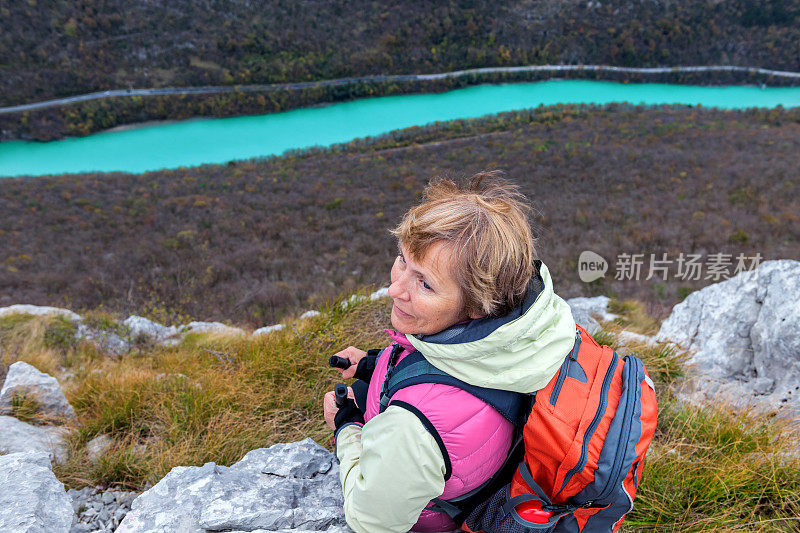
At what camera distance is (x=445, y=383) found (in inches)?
48.9

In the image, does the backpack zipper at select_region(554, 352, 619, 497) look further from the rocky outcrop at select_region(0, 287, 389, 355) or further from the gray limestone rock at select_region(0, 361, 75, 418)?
the gray limestone rock at select_region(0, 361, 75, 418)

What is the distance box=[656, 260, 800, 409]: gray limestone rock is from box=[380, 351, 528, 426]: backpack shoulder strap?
2.36m

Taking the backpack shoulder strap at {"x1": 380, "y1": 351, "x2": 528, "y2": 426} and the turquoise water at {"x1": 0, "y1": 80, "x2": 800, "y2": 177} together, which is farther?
the turquoise water at {"x1": 0, "y1": 80, "x2": 800, "y2": 177}

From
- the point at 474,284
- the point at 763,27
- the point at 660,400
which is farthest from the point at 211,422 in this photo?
the point at 763,27

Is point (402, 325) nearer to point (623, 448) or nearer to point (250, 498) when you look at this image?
point (623, 448)

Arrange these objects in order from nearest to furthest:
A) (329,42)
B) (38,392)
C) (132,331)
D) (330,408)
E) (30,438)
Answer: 1. (330,408)
2. (30,438)
3. (38,392)
4. (132,331)
5. (329,42)

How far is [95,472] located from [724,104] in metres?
49.6

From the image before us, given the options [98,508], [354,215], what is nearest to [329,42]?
[354,215]

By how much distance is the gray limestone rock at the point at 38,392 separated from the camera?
2.91m

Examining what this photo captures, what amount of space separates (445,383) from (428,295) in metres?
0.27

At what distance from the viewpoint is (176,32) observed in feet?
143

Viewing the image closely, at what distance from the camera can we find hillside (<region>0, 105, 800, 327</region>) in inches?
375

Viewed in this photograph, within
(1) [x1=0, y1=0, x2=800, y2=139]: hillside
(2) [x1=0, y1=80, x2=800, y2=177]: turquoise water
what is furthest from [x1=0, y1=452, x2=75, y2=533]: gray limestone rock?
(1) [x1=0, y1=0, x2=800, y2=139]: hillside

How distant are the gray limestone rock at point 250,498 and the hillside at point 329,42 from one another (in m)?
41.0
